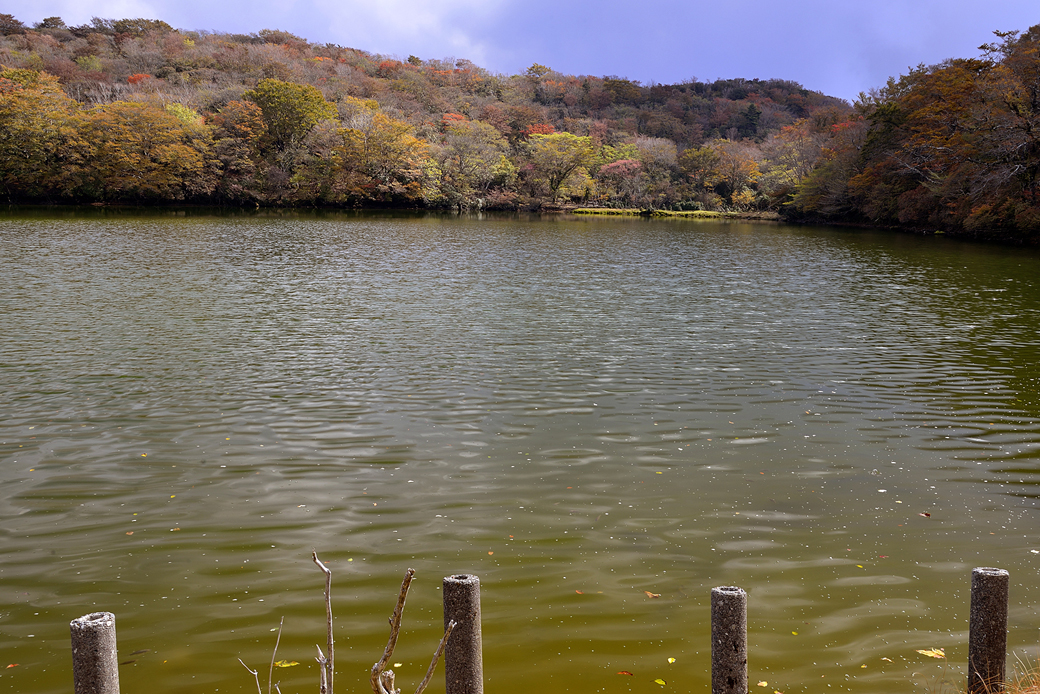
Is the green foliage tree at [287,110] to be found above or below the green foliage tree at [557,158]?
above

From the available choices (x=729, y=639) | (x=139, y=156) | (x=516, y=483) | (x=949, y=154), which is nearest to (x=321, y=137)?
(x=139, y=156)

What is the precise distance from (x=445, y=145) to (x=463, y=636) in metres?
61.8

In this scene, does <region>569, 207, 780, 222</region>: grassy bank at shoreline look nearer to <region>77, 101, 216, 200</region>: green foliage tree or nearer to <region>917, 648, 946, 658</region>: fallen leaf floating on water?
<region>77, 101, 216, 200</region>: green foliage tree

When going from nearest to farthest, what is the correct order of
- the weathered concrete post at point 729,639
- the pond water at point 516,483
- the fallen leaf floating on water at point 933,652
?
the weathered concrete post at point 729,639 < the fallen leaf floating on water at point 933,652 < the pond water at point 516,483

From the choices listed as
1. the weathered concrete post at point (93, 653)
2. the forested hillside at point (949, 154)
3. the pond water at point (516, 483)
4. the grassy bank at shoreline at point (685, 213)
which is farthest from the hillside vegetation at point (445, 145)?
the weathered concrete post at point (93, 653)

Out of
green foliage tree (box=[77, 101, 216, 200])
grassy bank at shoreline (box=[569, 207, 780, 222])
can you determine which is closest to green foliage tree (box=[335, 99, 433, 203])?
green foliage tree (box=[77, 101, 216, 200])

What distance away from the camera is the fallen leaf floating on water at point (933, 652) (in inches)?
142

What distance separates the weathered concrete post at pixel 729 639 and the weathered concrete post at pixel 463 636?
0.81 metres

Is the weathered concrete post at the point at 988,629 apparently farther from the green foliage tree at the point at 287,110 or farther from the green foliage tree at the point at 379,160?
the green foliage tree at the point at 287,110

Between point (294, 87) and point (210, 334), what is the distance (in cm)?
5167

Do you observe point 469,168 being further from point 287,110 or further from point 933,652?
point 933,652

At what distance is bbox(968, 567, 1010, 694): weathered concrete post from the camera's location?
2424 millimetres

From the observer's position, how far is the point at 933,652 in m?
3.63

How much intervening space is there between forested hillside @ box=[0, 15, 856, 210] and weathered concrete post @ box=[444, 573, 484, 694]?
180 feet
